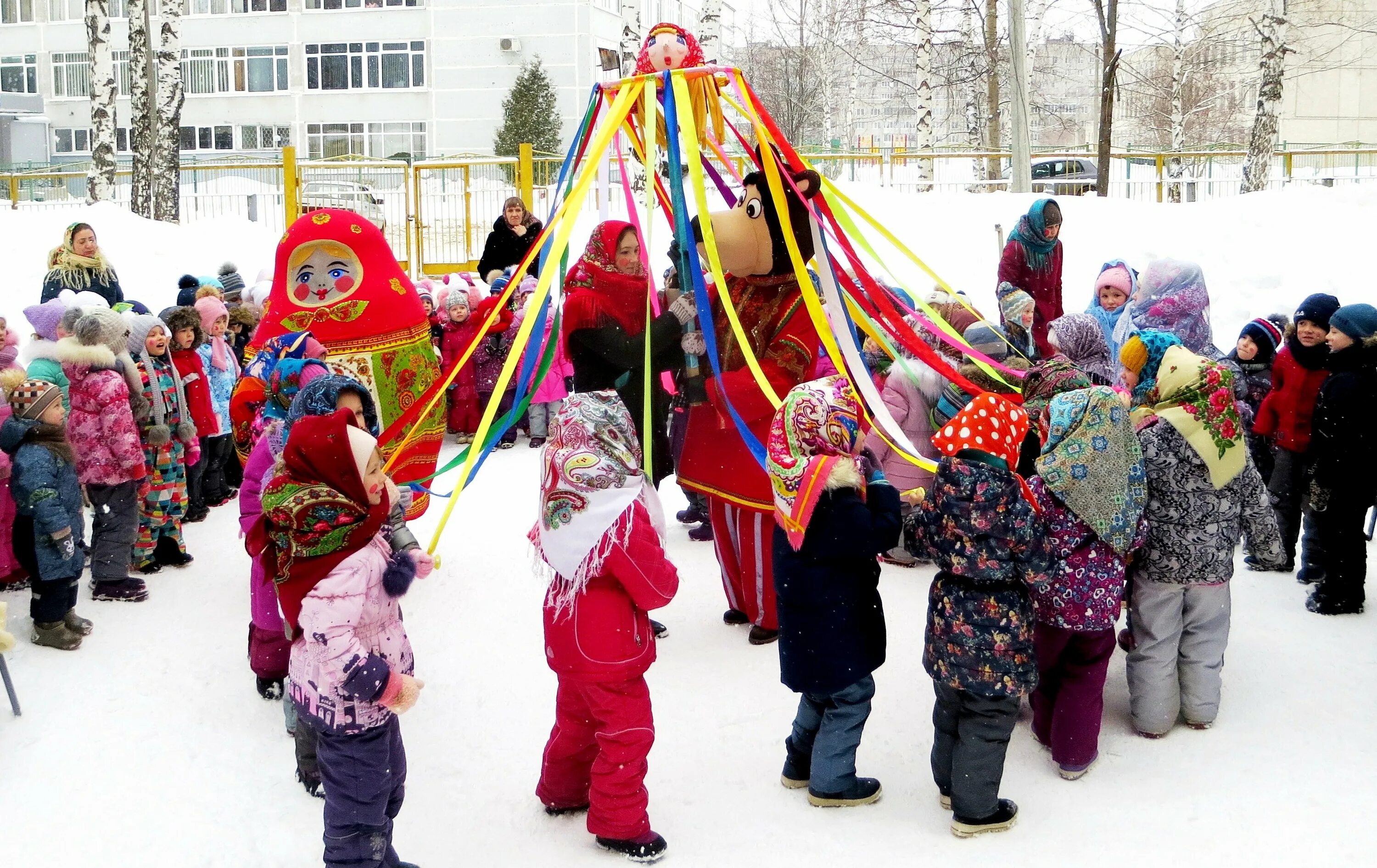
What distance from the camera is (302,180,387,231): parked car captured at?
1540 cm

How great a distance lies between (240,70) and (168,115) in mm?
25496

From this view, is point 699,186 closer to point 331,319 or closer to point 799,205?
point 799,205

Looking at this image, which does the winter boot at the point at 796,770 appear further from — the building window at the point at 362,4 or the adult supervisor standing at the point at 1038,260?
the building window at the point at 362,4

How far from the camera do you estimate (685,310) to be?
4.86 metres

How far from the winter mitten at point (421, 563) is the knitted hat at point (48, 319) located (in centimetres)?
357

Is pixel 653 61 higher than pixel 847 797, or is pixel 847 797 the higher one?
pixel 653 61

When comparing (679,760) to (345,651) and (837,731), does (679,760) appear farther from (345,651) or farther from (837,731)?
(345,651)

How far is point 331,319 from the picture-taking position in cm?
531

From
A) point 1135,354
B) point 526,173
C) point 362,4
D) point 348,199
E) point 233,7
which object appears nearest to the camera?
point 1135,354

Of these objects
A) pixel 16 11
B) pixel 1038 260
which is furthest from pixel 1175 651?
pixel 16 11

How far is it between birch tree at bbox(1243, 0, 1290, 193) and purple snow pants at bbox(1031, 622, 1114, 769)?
13.6m

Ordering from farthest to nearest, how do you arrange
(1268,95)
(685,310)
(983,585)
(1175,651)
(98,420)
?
(1268,95) < (98,420) < (685,310) < (1175,651) < (983,585)

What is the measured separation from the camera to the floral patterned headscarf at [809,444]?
3.64 metres

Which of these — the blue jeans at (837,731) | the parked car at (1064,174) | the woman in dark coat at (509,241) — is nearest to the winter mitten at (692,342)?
the blue jeans at (837,731)
